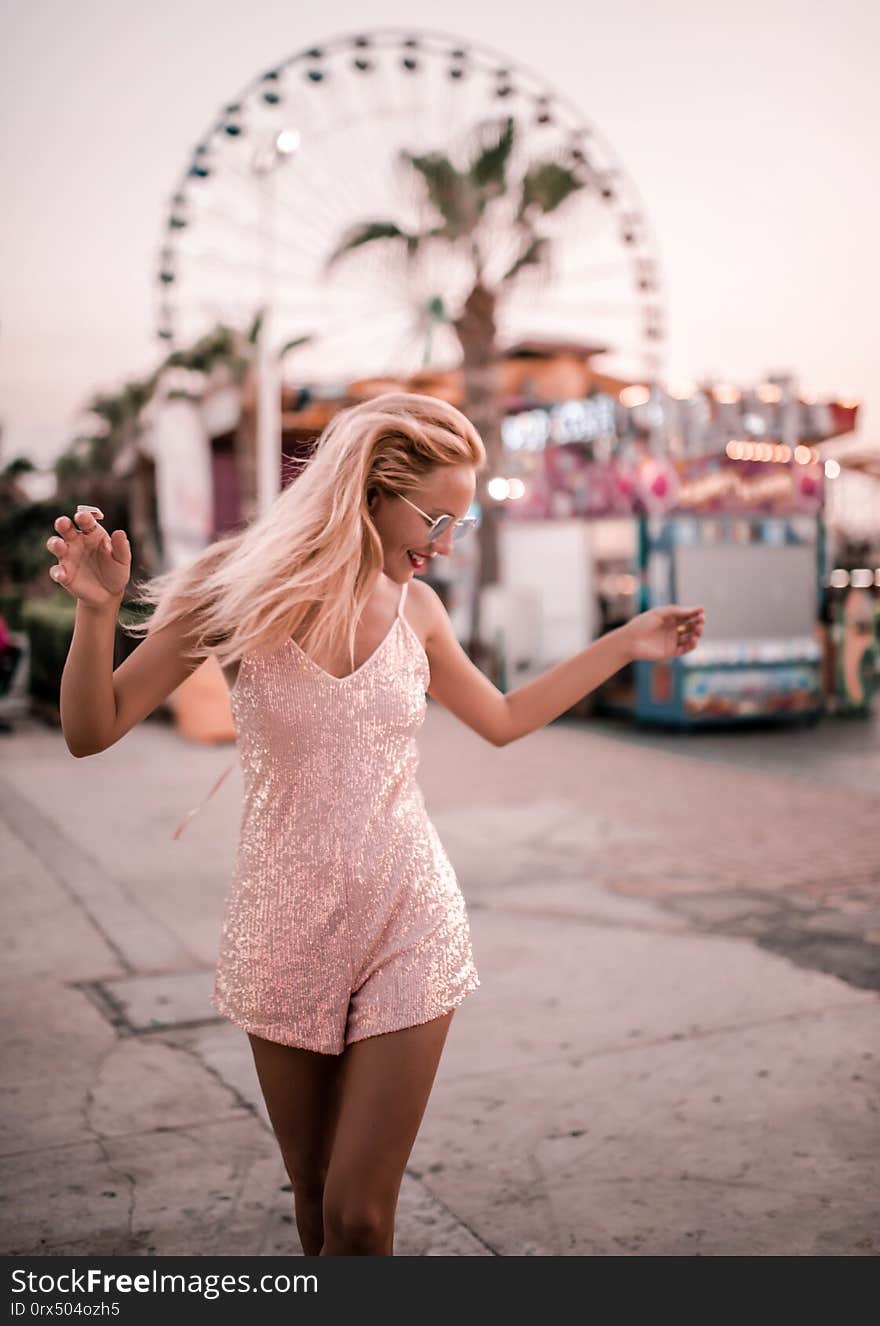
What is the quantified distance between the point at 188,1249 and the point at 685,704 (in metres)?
11.1

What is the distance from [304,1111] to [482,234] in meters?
16.6

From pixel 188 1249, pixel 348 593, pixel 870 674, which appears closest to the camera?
pixel 348 593

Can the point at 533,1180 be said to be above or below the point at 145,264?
below

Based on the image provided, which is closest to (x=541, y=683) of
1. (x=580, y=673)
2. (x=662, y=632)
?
(x=580, y=673)

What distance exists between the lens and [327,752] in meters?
2.00

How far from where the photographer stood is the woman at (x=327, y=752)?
1949 mm

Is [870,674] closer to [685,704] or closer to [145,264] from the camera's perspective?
[685,704]

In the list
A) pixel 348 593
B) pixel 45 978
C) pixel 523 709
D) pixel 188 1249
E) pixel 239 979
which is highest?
pixel 348 593

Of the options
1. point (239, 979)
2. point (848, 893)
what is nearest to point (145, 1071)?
point (239, 979)

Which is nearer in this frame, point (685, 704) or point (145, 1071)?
point (145, 1071)

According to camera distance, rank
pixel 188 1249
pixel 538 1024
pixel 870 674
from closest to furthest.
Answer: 1. pixel 188 1249
2. pixel 538 1024
3. pixel 870 674

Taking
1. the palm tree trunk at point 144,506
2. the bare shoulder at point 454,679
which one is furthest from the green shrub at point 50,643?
the bare shoulder at point 454,679

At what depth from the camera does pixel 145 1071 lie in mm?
3836

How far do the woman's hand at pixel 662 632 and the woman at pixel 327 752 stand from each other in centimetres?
45
